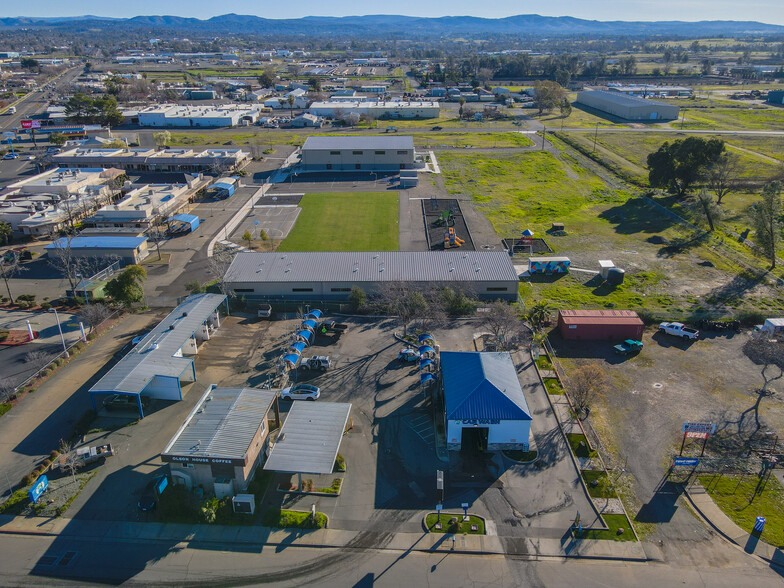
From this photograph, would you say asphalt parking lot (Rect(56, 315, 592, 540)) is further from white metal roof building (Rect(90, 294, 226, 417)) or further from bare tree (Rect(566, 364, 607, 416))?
bare tree (Rect(566, 364, 607, 416))

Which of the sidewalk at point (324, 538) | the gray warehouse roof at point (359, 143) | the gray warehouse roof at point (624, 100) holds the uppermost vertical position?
the gray warehouse roof at point (624, 100)

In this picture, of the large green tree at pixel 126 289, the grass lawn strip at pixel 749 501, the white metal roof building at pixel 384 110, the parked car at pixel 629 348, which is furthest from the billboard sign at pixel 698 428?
the white metal roof building at pixel 384 110

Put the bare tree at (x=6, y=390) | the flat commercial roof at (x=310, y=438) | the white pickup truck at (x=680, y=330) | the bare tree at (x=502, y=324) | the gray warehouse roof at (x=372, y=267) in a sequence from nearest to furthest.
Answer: the flat commercial roof at (x=310, y=438), the bare tree at (x=6, y=390), the bare tree at (x=502, y=324), the white pickup truck at (x=680, y=330), the gray warehouse roof at (x=372, y=267)

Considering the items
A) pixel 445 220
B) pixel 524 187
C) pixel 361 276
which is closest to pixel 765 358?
pixel 361 276

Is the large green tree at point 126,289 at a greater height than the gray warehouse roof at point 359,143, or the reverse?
the gray warehouse roof at point 359,143

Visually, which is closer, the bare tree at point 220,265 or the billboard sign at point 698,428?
the billboard sign at point 698,428

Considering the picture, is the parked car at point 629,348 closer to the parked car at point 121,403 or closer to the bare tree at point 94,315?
the parked car at point 121,403

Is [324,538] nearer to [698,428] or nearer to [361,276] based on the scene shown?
[698,428]

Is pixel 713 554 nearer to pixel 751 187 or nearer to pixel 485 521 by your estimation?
pixel 485 521
